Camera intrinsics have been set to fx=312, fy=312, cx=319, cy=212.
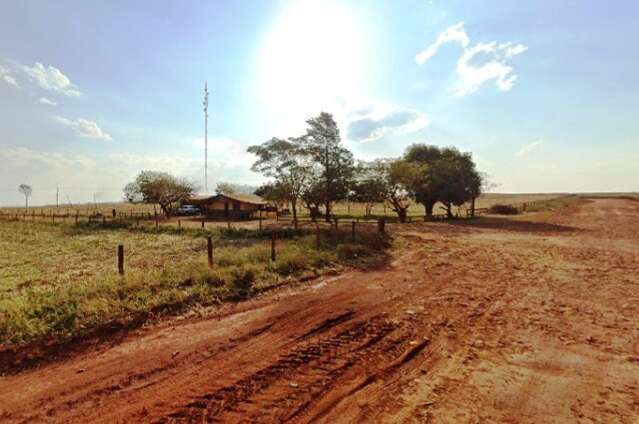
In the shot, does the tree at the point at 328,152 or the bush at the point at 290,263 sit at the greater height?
the tree at the point at 328,152

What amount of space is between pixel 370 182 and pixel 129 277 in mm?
29399

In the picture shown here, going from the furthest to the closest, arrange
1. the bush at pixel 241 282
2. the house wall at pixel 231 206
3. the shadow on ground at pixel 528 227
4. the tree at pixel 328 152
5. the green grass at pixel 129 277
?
the house wall at pixel 231 206
the tree at pixel 328 152
the shadow on ground at pixel 528 227
the bush at pixel 241 282
the green grass at pixel 129 277

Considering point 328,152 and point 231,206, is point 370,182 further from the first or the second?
point 231,206

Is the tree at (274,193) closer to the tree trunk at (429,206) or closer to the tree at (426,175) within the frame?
the tree at (426,175)

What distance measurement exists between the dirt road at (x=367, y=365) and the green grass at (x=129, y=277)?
0.86 m

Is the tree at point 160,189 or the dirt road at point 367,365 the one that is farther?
the tree at point 160,189

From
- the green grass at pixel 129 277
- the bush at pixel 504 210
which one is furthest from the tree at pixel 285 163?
the bush at pixel 504 210

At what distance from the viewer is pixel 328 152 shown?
31344 millimetres

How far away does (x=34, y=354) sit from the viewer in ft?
15.1

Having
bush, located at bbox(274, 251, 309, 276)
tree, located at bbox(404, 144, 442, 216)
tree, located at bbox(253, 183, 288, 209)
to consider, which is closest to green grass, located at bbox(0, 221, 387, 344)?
bush, located at bbox(274, 251, 309, 276)

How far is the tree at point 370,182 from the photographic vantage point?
34.3m

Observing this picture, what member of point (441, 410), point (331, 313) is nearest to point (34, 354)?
point (331, 313)

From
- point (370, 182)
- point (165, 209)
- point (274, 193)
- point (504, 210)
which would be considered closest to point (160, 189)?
point (165, 209)

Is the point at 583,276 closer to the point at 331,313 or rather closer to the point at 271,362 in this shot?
the point at 331,313
